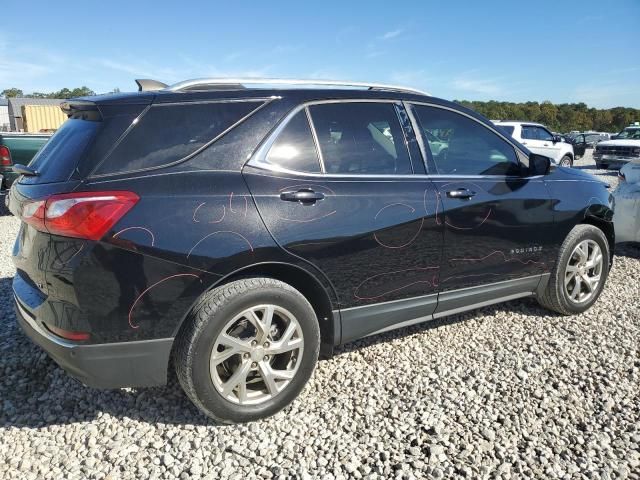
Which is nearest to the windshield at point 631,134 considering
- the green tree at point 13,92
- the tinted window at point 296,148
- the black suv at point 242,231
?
the black suv at point 242,231

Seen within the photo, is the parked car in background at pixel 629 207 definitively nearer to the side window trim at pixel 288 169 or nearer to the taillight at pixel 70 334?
the side window trim at pixel 288 169

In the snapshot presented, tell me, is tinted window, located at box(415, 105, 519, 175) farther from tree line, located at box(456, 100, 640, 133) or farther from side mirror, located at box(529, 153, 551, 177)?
tree line, located at box(456, 100, 640, 133)

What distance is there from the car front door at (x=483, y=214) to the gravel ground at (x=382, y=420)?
477 mm

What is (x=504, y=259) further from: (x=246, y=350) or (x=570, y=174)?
(x=246, y=350)

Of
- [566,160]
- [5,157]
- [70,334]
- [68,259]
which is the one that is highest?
[68,259]

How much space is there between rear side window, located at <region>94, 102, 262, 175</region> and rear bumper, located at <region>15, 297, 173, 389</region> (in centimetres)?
81

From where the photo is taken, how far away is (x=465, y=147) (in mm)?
3527

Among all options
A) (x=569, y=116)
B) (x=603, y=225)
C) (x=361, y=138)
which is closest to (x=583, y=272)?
(x=603, y=225)

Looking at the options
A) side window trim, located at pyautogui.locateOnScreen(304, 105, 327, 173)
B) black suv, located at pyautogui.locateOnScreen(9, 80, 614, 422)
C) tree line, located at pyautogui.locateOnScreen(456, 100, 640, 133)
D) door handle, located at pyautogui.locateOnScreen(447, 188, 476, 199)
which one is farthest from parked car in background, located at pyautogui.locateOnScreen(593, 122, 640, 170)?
tree line, located at pyautogui.locateOnScreen(456, 100, 640, 133)

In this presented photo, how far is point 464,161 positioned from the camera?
3.48m

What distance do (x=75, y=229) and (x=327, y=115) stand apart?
4.94ft

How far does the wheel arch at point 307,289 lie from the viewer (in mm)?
2488

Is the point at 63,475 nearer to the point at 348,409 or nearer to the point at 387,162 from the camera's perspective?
the point at 348,409

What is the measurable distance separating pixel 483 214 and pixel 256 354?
1.79 m
